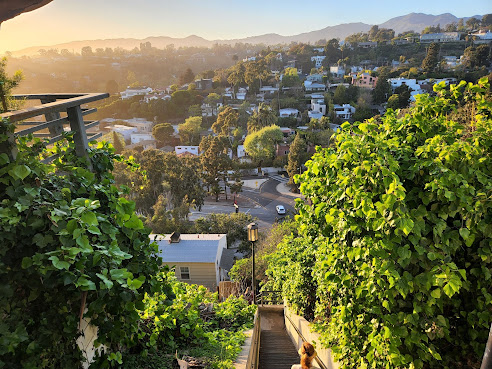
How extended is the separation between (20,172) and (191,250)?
1234 centimetres

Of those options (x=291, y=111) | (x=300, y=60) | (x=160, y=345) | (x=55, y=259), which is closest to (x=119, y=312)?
(x=55, y=259)

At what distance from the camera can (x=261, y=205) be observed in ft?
88.9

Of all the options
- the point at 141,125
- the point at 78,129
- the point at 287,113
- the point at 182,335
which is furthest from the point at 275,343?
the point at 141,125

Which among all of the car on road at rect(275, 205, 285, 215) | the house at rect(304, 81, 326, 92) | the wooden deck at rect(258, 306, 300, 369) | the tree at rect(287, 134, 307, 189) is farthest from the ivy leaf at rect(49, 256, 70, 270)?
the house at rect(304, 81, 326, 92)

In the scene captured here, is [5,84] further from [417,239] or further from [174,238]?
[174,238]

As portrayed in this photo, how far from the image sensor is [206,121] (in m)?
49.4

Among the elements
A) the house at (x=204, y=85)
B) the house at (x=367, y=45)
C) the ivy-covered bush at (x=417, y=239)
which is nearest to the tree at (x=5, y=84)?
the ivy-covered bush at (x=417, y=239)

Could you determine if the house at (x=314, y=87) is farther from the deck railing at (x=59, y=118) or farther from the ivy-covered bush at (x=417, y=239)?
the deck railing at (x=59, y=118)

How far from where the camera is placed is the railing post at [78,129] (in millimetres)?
2939

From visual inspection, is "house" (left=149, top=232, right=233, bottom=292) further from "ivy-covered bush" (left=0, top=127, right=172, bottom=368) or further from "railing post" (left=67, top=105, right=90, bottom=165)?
"ivy-covered bush" (left=0, top=127, right=172, bottom=368)

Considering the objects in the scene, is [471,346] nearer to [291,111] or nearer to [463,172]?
[463,172]

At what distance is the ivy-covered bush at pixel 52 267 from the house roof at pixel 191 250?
11.0 metres

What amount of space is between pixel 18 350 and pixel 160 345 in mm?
1769

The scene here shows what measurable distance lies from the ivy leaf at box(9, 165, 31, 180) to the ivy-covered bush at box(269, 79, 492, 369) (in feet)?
6.97
